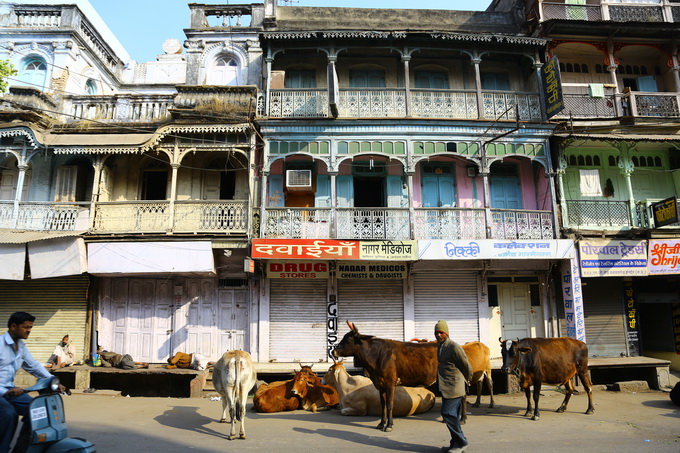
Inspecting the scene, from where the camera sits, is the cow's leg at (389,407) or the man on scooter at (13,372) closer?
the man on scooter at (13,372)

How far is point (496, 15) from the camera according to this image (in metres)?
16.7

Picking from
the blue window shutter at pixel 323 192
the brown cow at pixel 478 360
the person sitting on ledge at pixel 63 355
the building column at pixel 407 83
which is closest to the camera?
the brown cow at pixel 478 360

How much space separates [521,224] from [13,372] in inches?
516

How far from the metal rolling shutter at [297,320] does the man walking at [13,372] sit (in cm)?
874

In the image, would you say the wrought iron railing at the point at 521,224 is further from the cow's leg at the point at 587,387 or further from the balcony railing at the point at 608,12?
the balcony railing at the point at 608,12

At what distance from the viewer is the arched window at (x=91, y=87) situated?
1672 cm

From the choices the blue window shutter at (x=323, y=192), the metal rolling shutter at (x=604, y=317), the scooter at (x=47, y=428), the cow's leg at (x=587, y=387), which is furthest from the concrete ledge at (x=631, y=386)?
the scooter at (x=47, y=428)

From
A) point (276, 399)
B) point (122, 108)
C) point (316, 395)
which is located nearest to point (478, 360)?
point (316, 395)

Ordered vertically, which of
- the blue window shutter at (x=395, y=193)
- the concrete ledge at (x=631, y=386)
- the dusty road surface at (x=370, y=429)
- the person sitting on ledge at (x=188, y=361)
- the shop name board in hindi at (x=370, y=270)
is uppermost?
the blue window shutter at (x=395, y=193)

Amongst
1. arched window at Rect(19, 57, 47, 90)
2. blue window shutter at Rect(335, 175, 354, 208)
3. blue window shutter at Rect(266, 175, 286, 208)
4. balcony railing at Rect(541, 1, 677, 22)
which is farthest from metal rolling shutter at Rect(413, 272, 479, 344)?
arched window at Rect(19, 57, 47, 90)

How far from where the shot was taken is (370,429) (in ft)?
25.0

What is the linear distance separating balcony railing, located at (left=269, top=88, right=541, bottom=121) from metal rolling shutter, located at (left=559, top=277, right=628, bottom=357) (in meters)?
6.43

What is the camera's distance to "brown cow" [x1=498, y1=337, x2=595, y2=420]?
8023 millimetres

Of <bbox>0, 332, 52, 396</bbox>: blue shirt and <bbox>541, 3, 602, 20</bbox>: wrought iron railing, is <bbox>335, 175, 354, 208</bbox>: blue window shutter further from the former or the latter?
<bbox>0, 332, 52, 396</bbox>: blue shirt
